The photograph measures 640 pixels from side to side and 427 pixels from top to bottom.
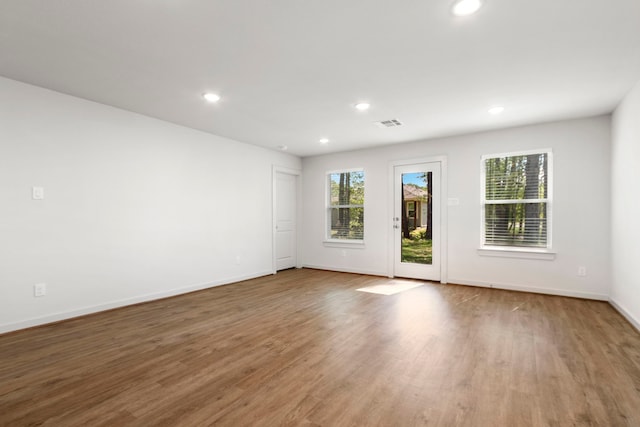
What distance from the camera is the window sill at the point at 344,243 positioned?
6.35 metres

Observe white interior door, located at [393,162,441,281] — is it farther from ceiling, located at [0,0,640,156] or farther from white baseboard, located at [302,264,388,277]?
ceiling, located at [0,0,640,156]

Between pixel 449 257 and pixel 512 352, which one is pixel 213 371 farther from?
pixel 449 257

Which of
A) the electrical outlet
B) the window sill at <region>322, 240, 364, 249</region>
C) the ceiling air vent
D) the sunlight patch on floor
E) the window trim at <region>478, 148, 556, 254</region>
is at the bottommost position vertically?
the sunlight patch on floor

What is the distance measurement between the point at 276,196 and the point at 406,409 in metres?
5.13

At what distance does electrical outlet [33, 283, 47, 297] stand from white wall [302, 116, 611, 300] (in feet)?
15.5

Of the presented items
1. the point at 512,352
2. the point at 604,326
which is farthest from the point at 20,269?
the point at 604,326

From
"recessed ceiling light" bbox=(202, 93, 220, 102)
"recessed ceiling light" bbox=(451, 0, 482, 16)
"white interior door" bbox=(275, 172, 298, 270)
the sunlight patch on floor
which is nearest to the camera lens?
"recessed ceiling light" bbox=(451, 0, 482, 16)

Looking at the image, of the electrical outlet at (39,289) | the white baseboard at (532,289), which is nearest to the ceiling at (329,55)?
the electrical outlet at (39,289)

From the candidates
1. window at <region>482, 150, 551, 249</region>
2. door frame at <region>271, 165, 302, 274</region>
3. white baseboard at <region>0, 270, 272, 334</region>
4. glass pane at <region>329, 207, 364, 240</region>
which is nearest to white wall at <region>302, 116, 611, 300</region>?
window at <region>482, 150, 551, 249</region>

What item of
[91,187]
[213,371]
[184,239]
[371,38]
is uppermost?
[371,38]

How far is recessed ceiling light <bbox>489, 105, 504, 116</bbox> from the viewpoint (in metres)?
3.93

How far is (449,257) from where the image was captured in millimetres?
5355

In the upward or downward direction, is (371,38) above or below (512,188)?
above

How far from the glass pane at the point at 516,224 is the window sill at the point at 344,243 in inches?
90.2
